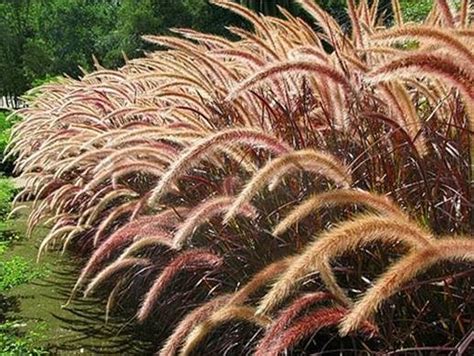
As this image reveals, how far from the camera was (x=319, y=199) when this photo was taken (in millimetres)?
1675

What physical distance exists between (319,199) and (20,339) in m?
2.27

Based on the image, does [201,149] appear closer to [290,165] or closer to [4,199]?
[290,165]

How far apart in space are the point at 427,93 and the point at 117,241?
143 cm

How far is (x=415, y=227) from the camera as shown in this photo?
146cm

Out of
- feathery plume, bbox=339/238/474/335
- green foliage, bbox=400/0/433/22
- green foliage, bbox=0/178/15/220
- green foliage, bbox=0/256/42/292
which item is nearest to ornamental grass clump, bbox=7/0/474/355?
feathery plume, bbox=339/238/474/335

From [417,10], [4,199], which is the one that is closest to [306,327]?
[4,199]

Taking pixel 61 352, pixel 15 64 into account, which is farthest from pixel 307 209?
pixel 15 64

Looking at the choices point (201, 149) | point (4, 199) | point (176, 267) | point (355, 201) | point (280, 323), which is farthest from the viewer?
point (4, 199)

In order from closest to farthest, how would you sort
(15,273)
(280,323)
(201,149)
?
(280,323) < (201,149) < (15,273)

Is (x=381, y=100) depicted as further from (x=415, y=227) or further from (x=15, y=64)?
(x=15, y=64)

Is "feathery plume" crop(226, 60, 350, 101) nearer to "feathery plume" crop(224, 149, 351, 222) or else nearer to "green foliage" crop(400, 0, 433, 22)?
"feathery plume" crop(224, 149, 351, 222)

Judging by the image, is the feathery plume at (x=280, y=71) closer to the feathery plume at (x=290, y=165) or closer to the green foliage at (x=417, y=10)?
the feathery plume at (x=290, y=165)

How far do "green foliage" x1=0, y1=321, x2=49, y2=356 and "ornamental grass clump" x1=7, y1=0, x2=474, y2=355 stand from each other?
0.53m

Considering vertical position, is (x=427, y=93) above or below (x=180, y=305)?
above
